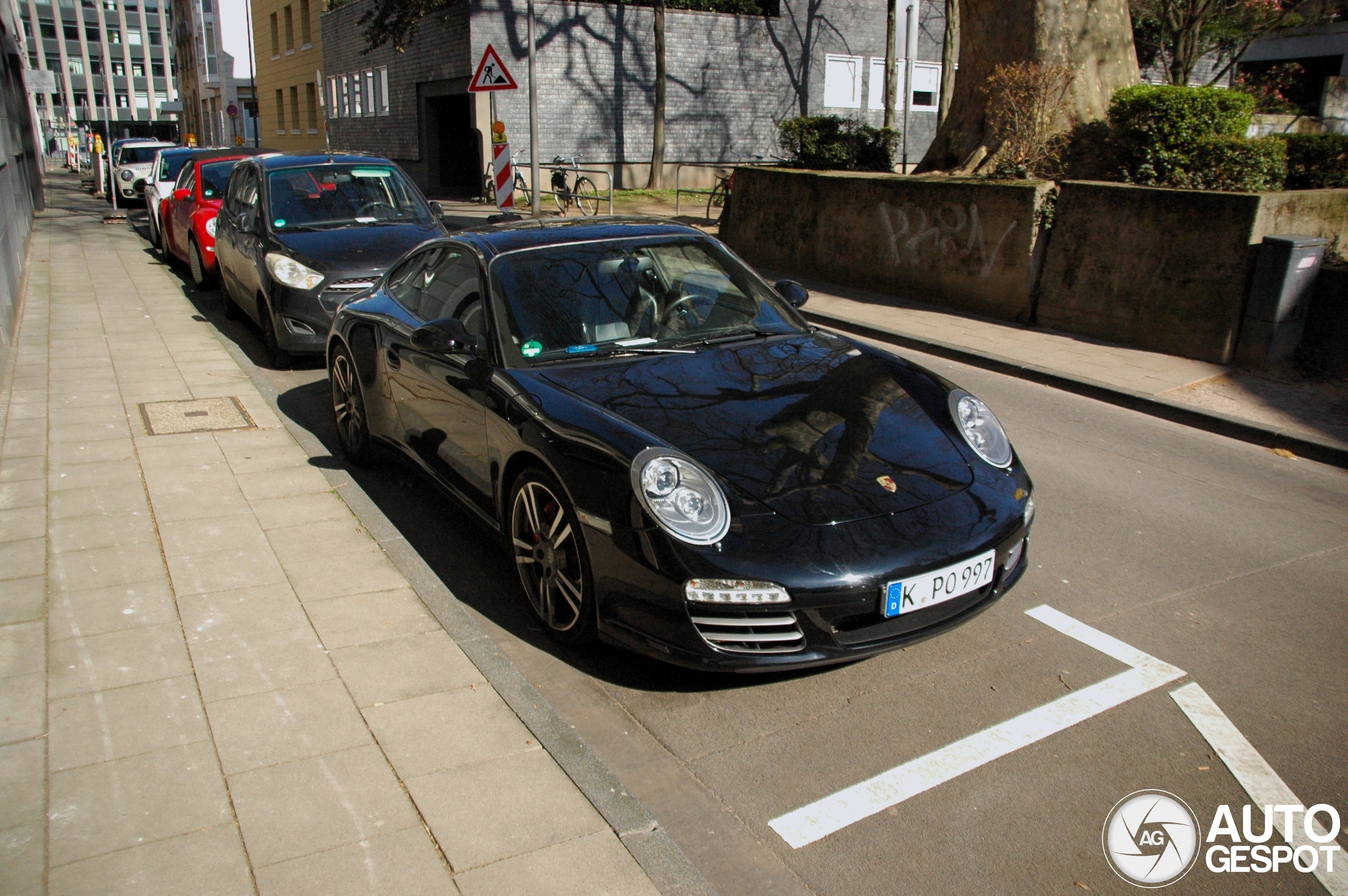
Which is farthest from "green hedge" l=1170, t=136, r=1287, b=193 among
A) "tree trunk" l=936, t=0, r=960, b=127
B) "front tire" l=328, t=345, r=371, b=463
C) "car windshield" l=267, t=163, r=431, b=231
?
"tree trunk" l=936, t=0, r=960, b=127

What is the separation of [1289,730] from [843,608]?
5.29 ft

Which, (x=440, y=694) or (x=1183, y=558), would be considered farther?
(x=1183, y=558)

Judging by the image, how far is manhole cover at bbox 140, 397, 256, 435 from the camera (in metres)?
6.87

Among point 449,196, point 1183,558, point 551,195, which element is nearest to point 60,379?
point 1183,558

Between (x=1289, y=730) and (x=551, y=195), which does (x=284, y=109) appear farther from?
(x=1289, y=730)

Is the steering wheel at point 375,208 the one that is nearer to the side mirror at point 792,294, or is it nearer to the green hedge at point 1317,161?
the side mirror at point 792,294

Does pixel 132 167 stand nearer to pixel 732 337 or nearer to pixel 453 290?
pixel 453 290

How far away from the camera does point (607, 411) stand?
386cm

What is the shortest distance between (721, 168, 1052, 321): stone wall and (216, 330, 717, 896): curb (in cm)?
754

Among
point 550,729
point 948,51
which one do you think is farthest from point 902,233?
point 948,51

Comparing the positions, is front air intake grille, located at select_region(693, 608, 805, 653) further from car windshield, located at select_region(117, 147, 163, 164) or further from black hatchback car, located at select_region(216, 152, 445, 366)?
car windshield, located at select_region(117, 147, 163, 164)

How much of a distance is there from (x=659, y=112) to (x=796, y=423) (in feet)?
80.7

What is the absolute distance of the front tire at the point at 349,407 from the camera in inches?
235

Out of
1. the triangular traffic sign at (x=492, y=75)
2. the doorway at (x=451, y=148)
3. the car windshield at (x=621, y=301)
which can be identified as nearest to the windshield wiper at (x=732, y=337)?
the car windshield at (x=621, y=301)
